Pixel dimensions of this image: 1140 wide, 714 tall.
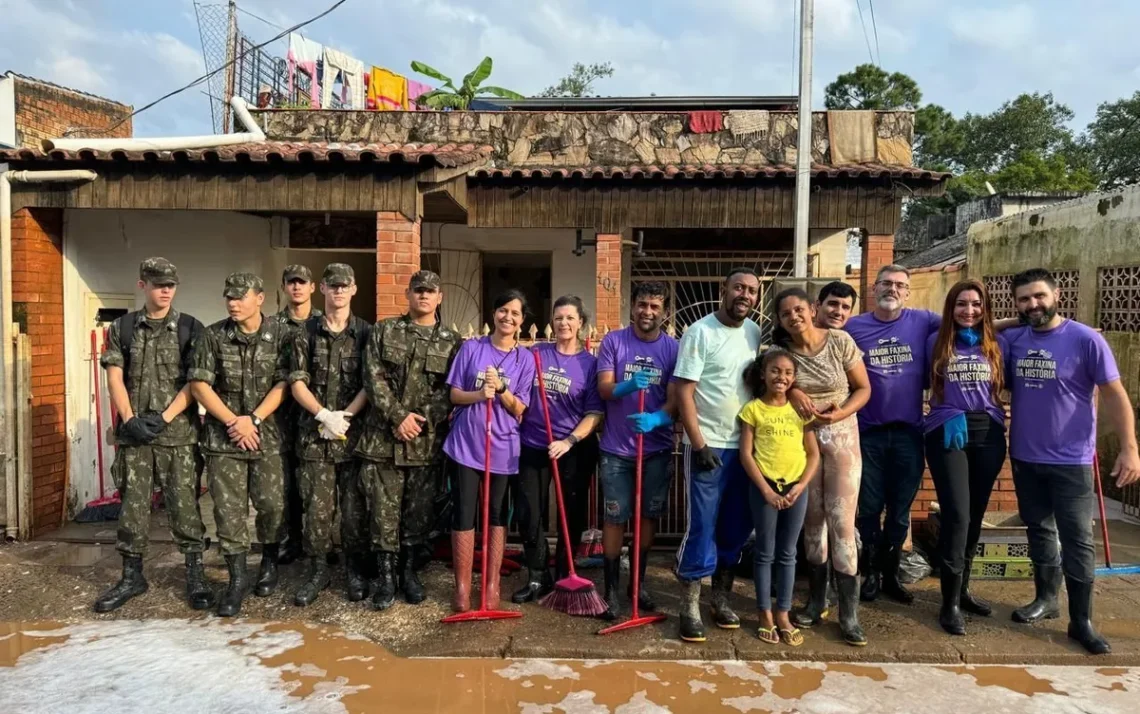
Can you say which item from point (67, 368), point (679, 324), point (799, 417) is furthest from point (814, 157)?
point (67, 368)

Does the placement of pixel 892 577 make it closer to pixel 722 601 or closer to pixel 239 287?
pixel 722 601

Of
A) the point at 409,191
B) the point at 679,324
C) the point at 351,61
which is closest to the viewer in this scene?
the point at 409,191

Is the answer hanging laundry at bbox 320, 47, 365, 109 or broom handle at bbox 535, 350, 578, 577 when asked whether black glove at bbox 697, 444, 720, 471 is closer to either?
A: broom handle at bbox 535, 350, 578, 577

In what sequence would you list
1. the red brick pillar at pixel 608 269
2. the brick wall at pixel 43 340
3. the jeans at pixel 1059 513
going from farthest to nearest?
the red brick pillar at pixel 608 269 → the brick wall at pixel 43 340 → the jeans at pixel 1059 513

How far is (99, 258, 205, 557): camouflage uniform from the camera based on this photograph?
4.09 meters

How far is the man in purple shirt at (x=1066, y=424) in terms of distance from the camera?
3.57 meters

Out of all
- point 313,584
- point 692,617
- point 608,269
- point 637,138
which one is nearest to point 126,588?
point 313,584

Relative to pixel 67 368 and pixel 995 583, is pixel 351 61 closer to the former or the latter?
pixel 67 368

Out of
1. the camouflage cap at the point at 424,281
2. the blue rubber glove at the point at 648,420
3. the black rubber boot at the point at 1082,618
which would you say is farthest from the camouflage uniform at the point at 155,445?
the black rubber boot at the point at 1082,618

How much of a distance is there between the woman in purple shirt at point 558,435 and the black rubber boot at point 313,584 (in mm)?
1157

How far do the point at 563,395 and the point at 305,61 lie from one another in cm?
1140

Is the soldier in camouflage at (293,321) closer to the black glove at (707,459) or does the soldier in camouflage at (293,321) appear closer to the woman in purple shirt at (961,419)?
the black glove at (707,459)

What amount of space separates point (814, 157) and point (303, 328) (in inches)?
277

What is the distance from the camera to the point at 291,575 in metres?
4.59
